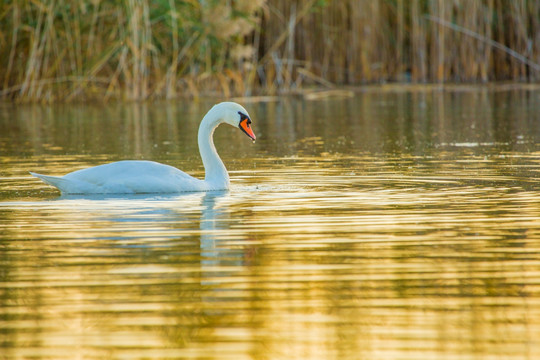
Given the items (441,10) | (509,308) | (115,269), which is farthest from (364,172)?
(441,10)

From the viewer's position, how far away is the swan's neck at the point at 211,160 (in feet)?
24.1

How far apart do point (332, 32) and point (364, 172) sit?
1313cm

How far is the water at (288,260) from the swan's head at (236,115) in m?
0.43

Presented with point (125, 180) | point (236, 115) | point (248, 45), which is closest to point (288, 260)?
point (125, 180)

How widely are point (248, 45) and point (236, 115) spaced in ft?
34.2

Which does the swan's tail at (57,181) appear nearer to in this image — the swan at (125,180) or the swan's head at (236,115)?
the swan at (125,180)

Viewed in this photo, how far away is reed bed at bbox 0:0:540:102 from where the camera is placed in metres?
17.3

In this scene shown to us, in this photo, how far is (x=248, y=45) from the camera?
18.1 meters

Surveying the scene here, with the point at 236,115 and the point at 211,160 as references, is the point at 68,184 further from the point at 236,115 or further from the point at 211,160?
the point at 236,115

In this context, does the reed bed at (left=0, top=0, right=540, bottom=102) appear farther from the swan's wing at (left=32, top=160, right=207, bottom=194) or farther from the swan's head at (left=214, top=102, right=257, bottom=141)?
the swan's wing at (left=32, top=160, right=207, bottom=194)

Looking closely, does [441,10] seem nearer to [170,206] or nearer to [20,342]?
[170,206]

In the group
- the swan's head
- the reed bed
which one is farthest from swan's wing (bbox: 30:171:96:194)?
the reed bed

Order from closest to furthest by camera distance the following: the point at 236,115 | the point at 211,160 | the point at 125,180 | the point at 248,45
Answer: the point at 125,180, the point at 211,160, the point at 236,115, the point at 248,45

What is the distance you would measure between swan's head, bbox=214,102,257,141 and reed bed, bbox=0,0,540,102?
9.22m
